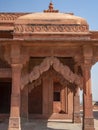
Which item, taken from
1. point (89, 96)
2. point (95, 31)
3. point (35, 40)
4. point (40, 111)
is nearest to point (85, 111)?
point (89, 96)

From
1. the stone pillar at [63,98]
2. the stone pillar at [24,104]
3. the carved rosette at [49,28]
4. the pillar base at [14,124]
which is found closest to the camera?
the pillar base at [14,124]

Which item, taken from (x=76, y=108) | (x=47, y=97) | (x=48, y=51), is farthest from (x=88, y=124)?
(x=47, y=97)

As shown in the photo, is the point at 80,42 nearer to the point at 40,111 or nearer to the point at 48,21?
the point at 48,21

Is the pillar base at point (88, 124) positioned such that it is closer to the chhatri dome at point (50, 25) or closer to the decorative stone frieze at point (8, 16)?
the chhatri dome at point (50, 25)

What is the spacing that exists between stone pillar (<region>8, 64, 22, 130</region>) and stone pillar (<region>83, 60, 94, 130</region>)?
2.12 metres

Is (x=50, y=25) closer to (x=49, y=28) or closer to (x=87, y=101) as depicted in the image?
(x=49, y=28)

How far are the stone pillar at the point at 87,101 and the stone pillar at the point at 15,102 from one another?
2118 mm

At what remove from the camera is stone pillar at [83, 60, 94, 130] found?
9.11m

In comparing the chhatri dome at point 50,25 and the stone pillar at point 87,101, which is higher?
the chhatri dome at point 50,25

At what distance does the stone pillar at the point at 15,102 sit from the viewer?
9.07 meters

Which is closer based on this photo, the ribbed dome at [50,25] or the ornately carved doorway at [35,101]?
the ribbed dome at [50,25]

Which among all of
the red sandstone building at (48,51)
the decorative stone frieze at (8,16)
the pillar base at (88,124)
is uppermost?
the decorative stone frieze at (8,16)

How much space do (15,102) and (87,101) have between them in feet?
7.59

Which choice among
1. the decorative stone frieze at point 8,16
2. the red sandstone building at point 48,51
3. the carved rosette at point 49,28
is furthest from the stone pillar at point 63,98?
the carved rosette at point 49,28
